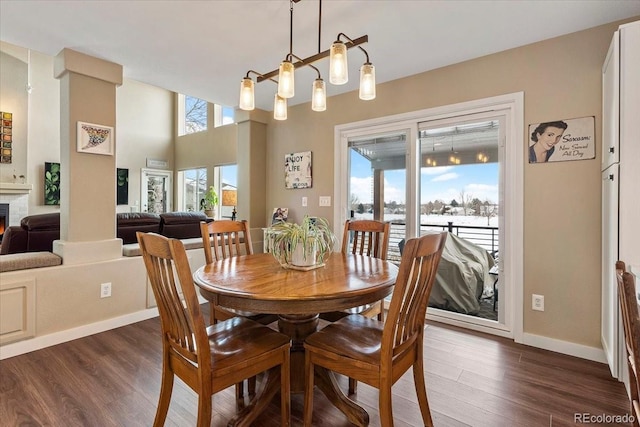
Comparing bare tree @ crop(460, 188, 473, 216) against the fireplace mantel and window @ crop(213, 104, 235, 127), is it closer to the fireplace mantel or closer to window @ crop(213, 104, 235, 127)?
window @ crop(213, 104, 235, 127)

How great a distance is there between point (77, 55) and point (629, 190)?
4.15 metres

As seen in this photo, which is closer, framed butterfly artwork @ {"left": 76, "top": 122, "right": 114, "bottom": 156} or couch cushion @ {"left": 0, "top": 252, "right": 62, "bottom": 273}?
couch cushion @ {"left": 0, "top": 252, "right": 62, "bottom": 273}

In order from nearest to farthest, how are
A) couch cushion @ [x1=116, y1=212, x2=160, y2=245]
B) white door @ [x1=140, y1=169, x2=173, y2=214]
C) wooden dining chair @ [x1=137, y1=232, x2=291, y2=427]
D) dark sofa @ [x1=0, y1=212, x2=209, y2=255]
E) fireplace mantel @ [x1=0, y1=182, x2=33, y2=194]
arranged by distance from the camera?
wooden dining chair @ [x1=137, y1=232, x2=291, y2=427], dark sofa @ [x1=0, y1=212, x2=209, y2=255], couch cushion @ [x1=116, y1=212, x2=160, y2=245], fireplace mantel @ [x1=0, y1=182, x2=33, y2=194], white door @ [x1=140, y1=169, x2=173, y2=214]

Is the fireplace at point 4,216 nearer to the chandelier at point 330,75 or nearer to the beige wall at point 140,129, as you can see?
the beige wall at point 140,129

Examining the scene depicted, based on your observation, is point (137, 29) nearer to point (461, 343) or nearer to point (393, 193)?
point (393, 193)

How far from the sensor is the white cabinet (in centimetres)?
174

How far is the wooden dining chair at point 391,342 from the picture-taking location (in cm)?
125

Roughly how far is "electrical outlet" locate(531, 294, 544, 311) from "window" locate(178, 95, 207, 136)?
7428 millimetres

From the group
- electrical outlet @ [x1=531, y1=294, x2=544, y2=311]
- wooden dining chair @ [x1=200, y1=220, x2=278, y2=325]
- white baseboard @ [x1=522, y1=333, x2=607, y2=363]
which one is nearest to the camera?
wooden dining chair @ [x1=200, y1=220, x2=278, y2=325]

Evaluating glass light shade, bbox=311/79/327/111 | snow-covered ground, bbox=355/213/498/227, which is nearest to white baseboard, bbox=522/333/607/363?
snow-covered ground, bbox=355/213/498/227

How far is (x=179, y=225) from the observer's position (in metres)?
3.66

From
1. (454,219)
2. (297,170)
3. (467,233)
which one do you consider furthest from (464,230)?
(297,170)

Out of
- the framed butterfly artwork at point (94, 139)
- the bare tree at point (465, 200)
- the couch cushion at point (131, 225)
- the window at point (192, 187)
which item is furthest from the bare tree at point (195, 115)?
the bare tree at point (465, 200)

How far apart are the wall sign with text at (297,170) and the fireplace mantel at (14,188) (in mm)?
5270
